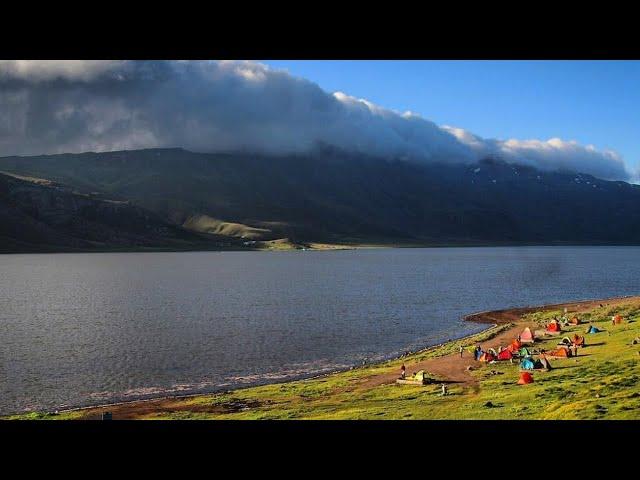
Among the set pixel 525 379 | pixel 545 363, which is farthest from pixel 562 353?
pixel 525 379

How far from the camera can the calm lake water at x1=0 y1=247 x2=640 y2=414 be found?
162 feet

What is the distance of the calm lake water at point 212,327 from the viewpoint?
49375 mm

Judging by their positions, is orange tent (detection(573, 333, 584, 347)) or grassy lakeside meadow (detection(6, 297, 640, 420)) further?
orange tent (detection(573, 333, 584, 347))

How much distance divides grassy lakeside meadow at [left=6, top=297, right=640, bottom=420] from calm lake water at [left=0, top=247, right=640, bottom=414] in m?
5.66

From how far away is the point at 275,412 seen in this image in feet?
116

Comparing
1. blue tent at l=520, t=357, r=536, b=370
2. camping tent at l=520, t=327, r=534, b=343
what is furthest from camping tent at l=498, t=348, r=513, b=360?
camping tent at l=520, t=327, r=534, b=343

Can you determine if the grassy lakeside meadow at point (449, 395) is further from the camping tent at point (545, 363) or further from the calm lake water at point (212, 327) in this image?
the calm lake water at point (212, 327)

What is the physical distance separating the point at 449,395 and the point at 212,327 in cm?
4792

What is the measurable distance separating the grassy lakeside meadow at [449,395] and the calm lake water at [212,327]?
A: 5664mm

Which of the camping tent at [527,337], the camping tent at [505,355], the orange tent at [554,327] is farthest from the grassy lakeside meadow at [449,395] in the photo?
the orange tent at [554,327]

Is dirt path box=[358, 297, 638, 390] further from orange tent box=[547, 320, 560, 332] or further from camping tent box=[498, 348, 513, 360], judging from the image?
orange tent box=[547, 320, 560, 332]
